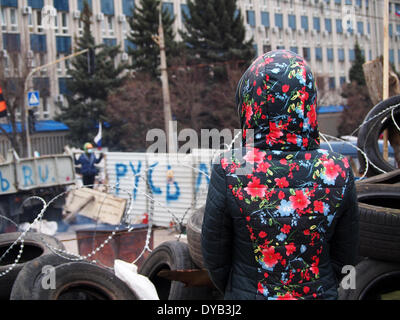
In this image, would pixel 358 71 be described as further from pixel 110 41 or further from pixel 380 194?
pixel 380 194

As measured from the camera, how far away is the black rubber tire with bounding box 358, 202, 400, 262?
4.34 metres

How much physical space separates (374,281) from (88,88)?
39.1 metres

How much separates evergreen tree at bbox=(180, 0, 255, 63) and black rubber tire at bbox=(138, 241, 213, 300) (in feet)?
109

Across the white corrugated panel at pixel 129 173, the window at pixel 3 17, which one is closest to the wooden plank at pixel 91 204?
the white corrugated panel at pixel 129 173

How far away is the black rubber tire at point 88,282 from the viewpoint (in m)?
4.00

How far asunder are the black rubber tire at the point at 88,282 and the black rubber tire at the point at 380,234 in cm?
194

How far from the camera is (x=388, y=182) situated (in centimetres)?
632

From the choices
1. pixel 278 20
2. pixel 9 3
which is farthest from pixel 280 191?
pixel 278 20

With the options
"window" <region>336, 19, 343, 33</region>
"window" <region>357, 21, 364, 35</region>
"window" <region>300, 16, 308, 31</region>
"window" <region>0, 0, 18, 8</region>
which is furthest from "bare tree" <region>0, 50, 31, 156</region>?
"window" <region>357, 21, 364, 35</region>

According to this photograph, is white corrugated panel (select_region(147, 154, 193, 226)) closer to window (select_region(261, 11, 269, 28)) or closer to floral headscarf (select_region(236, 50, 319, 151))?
floral headscarf (select_region(236, 50, 319, 151))

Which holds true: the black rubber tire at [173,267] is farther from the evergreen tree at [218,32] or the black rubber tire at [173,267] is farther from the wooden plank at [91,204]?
the evergreen tree at [218,32]

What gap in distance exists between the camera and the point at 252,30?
52.8 m
